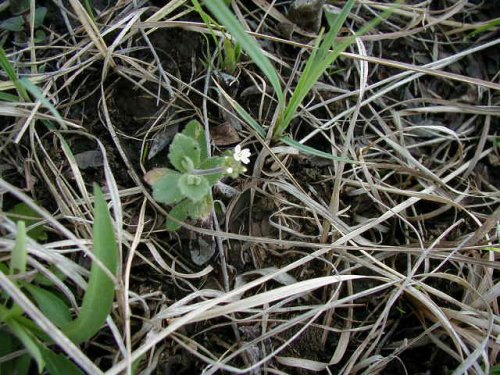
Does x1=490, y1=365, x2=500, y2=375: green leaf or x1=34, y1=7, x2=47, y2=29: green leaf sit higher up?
x1=34, y1=7, x2=47, y2=29: green leaf

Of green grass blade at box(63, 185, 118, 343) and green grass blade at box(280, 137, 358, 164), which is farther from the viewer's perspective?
green grass blade at box(280, 137, 358, 164)

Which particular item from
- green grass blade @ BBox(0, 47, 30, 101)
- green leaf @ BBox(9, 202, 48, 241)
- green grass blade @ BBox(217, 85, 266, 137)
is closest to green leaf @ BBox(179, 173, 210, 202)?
green grass blade @ BBox(217, 85, 266, 137)

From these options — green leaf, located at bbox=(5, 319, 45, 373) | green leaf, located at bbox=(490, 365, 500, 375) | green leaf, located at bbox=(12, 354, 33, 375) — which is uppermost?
green leaf, located at bbox=(5, 319, 45, 373)

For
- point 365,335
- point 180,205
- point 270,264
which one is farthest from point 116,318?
point 365,335

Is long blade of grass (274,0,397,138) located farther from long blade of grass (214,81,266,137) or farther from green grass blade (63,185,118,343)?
green grass blade (63,185,118,343)

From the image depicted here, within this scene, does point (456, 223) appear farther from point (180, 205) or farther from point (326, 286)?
point (180, 205)

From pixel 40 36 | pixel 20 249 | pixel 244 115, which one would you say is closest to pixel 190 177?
pixel 244 115

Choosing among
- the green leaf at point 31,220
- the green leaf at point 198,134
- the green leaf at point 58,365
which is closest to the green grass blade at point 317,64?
the green leaf at point 198,134

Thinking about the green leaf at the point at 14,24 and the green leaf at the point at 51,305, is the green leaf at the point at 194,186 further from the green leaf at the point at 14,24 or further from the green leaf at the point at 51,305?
the green leaf at the point at 14,24

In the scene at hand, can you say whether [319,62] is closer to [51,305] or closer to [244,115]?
[244,115]
